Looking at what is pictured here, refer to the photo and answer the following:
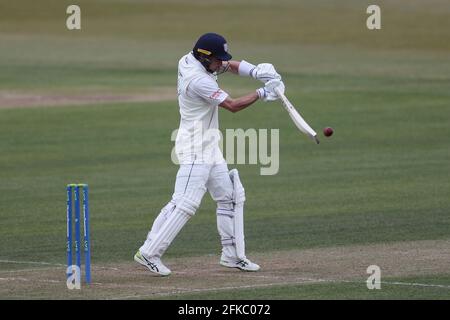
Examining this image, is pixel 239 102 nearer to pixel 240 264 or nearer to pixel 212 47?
pixel 212 47

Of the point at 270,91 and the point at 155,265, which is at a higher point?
the point at 270,91

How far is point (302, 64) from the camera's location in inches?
1581

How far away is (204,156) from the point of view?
464 inches

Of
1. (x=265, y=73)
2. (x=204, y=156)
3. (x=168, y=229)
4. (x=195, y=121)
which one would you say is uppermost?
(x=265, y=73)

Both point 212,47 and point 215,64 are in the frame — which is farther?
point 215,64

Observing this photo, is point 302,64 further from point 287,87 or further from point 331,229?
point 331,229

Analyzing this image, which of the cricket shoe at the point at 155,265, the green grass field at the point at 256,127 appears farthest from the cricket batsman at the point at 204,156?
the green grass field at the point at 256,127

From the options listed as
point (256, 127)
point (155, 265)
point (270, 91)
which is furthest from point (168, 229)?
point (256, 127)

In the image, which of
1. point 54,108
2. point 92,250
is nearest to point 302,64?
point 54,108

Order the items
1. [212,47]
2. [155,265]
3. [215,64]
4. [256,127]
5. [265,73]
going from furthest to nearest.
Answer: [256,127], [215,64], [265,73], [212,47], [155,265]

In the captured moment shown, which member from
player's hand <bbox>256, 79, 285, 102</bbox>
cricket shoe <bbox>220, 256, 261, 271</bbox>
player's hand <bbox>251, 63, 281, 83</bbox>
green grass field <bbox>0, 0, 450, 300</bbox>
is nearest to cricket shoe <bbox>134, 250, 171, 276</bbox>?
green grass field <bbox>0, 0, 450, 300</bbox>

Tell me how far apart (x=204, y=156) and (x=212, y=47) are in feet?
3.60

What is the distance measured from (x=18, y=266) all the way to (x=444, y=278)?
444 centimetres

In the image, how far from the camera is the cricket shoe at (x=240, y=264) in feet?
38.7
